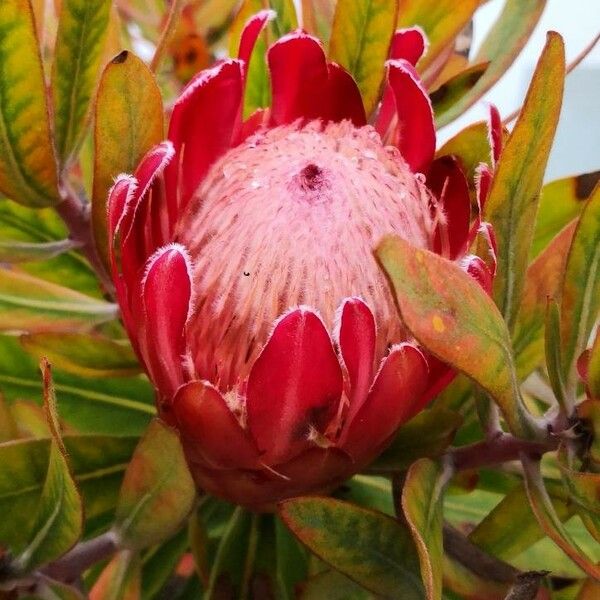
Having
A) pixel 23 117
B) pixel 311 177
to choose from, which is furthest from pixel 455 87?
pixel 23 117

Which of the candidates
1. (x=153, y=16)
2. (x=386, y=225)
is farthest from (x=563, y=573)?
(x=153, y=16)

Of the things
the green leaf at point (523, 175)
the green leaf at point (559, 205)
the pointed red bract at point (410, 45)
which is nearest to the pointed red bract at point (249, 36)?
the pointed red bract at point (410, 45)

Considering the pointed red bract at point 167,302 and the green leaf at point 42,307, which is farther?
the green leaf at point 42,307

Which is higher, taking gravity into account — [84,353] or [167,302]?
[167,302]

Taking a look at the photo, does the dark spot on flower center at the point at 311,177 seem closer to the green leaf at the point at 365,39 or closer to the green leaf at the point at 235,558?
the green leaf at the point at 365,39

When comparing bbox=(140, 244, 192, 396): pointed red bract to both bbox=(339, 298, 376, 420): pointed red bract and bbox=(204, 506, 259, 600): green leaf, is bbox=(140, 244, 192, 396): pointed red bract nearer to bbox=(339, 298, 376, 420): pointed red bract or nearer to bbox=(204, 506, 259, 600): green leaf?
bbox=(339, 298, 376, 420): pointed red bract

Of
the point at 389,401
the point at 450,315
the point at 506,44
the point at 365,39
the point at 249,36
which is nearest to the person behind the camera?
the point at 450,315

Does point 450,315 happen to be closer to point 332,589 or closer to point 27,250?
point 332,589
